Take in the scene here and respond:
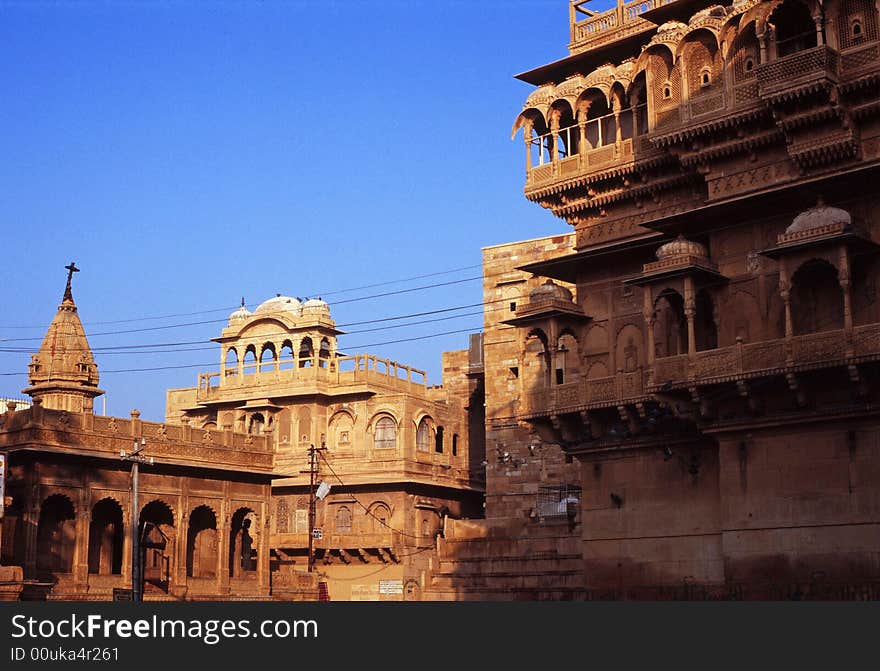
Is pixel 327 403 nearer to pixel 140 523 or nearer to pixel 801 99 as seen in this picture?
pixel 140 523

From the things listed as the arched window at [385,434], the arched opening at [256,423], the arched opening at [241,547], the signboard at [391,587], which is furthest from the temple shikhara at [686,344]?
the arched opening at [256,423]

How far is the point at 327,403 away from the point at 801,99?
121 ft

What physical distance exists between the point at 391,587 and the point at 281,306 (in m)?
16.0

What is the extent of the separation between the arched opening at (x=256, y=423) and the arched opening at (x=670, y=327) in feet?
110

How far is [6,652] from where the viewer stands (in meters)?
17.9

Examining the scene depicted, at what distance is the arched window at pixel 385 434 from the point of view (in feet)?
183

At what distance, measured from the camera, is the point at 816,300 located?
975 inches

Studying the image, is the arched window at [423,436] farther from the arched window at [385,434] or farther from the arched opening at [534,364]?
the arched opening at [534,364]

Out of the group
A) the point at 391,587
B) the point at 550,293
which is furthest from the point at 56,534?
the point at 550,293

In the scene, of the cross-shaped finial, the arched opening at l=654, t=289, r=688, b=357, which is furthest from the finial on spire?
the arched opening at l=654, t=289, r=688, b=357

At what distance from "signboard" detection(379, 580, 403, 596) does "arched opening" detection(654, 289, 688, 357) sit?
1118 inches

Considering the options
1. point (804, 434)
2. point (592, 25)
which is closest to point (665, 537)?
point (804, 434)

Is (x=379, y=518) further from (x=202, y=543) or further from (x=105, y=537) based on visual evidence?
(x=105, y=537)

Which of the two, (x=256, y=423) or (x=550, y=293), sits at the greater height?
(x=256, y=423)
